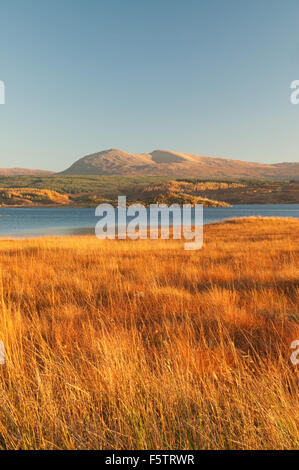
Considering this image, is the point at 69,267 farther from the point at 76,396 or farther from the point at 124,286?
the point at 76,396

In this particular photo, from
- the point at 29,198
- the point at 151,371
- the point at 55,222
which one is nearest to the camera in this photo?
the point at 151,371

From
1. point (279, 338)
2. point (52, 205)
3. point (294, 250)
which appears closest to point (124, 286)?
point (279, 338)

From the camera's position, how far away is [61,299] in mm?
5258

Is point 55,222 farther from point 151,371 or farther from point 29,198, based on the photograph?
point 29,198

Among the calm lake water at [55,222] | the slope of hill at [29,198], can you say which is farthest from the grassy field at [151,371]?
the slope of hill at [29,198]

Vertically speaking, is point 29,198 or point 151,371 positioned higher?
point 29,198

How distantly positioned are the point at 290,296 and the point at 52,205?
123 m

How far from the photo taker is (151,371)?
263 cm

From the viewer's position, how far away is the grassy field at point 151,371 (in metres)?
1.70

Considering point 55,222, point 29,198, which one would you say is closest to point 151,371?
point 55,222

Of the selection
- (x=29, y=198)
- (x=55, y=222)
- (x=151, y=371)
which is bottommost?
(x=55, y=222)

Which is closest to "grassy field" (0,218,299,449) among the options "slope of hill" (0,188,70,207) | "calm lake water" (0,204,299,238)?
"calm lake water" (0,204,299,238)

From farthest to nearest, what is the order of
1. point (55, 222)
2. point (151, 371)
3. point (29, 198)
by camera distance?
1. point (29, 198)
2. point (55, 222)
3. point (151, 371)

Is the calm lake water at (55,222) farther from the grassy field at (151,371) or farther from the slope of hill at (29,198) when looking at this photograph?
the slope of hill at (29,198)
